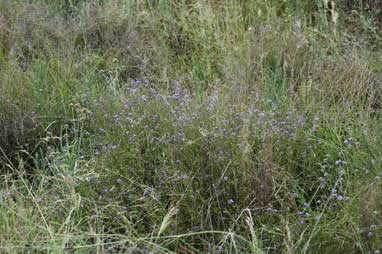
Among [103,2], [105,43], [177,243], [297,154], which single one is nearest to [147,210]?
[177,243]

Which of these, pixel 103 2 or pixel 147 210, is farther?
pixel 103 2

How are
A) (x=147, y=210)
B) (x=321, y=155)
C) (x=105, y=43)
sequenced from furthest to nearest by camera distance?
(x=105, y=43), (x=321, y=155), (x=147, y=210)

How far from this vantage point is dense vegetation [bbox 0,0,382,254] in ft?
7.97

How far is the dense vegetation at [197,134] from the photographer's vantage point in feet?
7.97

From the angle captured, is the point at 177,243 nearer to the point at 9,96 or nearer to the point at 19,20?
the point at 9,96

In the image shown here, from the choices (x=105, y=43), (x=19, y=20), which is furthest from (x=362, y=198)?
(x=19, y=20)

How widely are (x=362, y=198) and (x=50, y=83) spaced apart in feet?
6.99

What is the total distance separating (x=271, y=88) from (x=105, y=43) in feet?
5.18

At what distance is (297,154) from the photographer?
9.55ft

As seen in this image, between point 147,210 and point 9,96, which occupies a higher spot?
point 9,96

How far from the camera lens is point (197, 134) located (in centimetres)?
284

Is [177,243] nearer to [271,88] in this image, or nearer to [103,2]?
[271,88]

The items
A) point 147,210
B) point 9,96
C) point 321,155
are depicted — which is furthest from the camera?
point 9,96

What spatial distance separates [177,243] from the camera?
2.46 m
